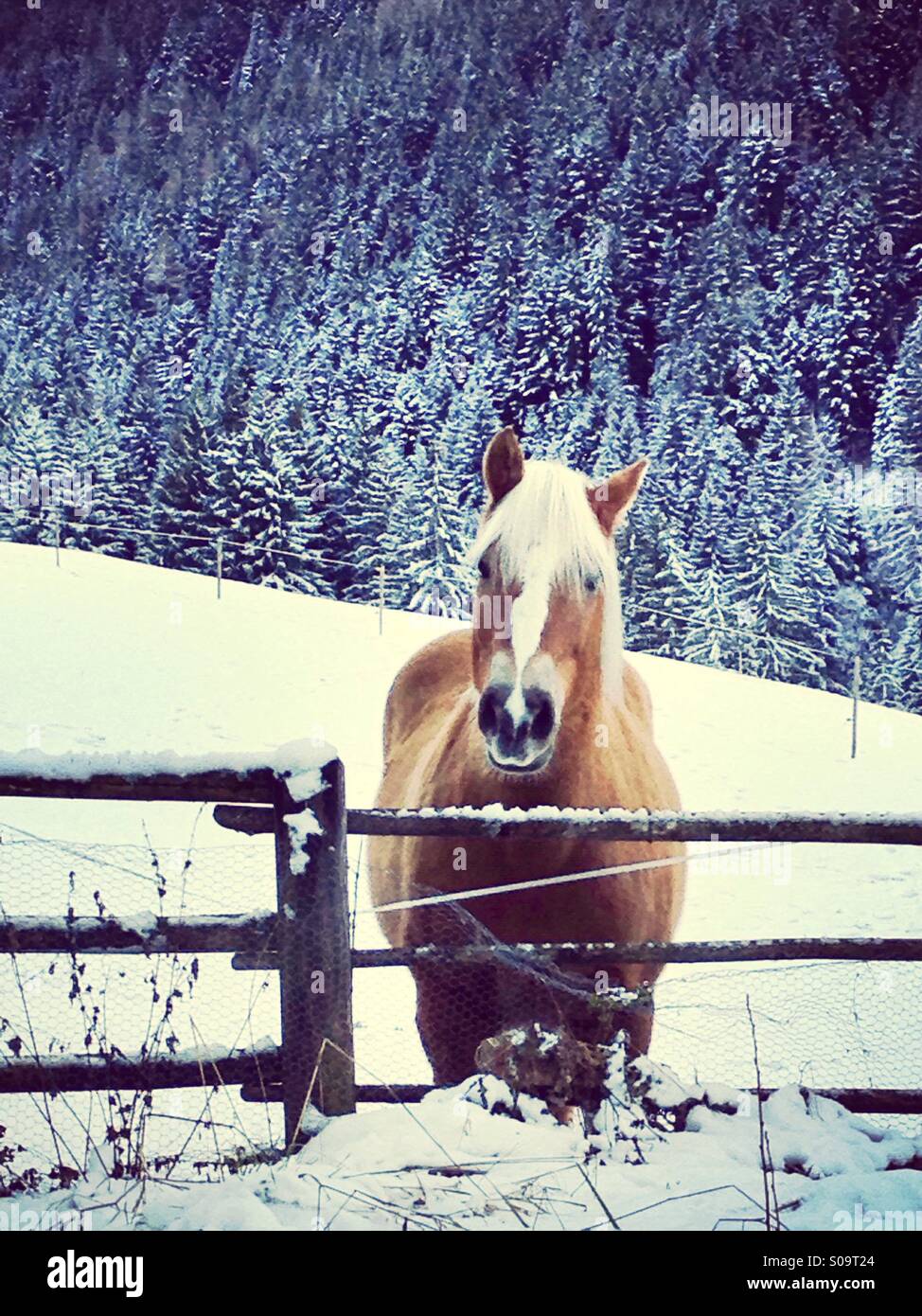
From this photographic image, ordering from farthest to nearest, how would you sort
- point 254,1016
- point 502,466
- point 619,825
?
point 254,1016 → point 502,466 → point 619,825

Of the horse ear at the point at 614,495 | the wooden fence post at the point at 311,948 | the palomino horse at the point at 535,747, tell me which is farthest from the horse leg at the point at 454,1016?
the horse ear at the point at 614,495

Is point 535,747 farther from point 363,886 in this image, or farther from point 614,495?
point 363,886

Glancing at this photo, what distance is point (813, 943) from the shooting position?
2416 mm

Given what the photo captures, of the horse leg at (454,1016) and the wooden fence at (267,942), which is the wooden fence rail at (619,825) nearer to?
the wooden fence at (267,942)

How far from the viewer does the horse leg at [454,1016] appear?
8.32 ft

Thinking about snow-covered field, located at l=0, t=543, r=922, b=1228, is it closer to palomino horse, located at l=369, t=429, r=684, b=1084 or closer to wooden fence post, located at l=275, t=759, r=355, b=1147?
wooden fence post, located at l=275, t=759, r=355, b=1147

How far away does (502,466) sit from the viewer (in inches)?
109

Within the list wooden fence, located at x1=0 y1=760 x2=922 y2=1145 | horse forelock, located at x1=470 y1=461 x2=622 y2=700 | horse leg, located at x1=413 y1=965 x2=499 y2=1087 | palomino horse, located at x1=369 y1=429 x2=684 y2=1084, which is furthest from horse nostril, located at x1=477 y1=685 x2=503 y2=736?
horse leg, located at x1=413 y1=965 x2=499 y2=1087

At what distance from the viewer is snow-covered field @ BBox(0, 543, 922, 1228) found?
1.89m

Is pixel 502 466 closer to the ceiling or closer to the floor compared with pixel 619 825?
closer to the ceiling

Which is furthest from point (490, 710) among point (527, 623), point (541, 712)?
point (527, 623)

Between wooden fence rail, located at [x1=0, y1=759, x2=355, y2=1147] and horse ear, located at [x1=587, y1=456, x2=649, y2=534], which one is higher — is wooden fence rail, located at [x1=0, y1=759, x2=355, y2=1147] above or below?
below

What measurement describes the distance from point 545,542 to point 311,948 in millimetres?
1164

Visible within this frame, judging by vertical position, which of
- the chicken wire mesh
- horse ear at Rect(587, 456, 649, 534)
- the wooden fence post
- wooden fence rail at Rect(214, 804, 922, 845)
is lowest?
the chicken wire mesh
